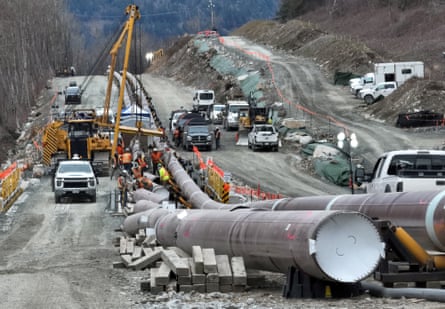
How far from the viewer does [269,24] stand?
131500 millimetres

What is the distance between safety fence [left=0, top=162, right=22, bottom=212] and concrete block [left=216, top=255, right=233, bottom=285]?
2214 cm

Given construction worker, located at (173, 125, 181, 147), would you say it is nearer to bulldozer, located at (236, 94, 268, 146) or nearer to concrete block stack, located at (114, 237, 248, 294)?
bulldozer, located at (236, 94, 268, 146)

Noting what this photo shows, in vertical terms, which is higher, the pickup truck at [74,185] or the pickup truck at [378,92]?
the pickup truck at [378,92]

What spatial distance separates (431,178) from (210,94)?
2299 inches

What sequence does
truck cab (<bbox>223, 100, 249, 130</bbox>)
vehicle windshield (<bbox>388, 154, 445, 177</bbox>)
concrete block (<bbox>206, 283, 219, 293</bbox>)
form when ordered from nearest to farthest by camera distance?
concrete block (<bbox>206, 283, 219, 293</bbox>) < vehicle windshield (<bbox>388, 154, 445, 177</bbox>) < truck cab (<bbox>223, 100, 249, 130</bbox>)

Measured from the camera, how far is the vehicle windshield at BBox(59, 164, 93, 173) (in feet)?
138

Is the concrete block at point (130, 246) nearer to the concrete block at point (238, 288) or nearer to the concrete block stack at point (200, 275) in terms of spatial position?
the concrete block stack at point (200, 275)

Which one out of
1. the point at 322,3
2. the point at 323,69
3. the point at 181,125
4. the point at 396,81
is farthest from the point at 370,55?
the point at 322,3

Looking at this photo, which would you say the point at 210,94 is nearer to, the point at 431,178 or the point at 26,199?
the point at 26,199

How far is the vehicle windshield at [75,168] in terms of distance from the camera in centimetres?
4212

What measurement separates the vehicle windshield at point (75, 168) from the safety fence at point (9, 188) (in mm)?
2151

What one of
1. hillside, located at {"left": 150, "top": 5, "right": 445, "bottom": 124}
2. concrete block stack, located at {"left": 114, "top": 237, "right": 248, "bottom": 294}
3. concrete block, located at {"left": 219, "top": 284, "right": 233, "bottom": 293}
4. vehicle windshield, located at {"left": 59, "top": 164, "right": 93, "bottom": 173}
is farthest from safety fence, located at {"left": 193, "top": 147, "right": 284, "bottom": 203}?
hillside, located at {"left": 150, "top": 5, "right": 445, "bottom": 124}

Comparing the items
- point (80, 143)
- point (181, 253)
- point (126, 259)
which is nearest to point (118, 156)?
point (80, 143)

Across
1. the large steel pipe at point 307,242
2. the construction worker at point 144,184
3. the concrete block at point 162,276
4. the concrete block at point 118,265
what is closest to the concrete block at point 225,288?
the large steel pipe at point 307,242
